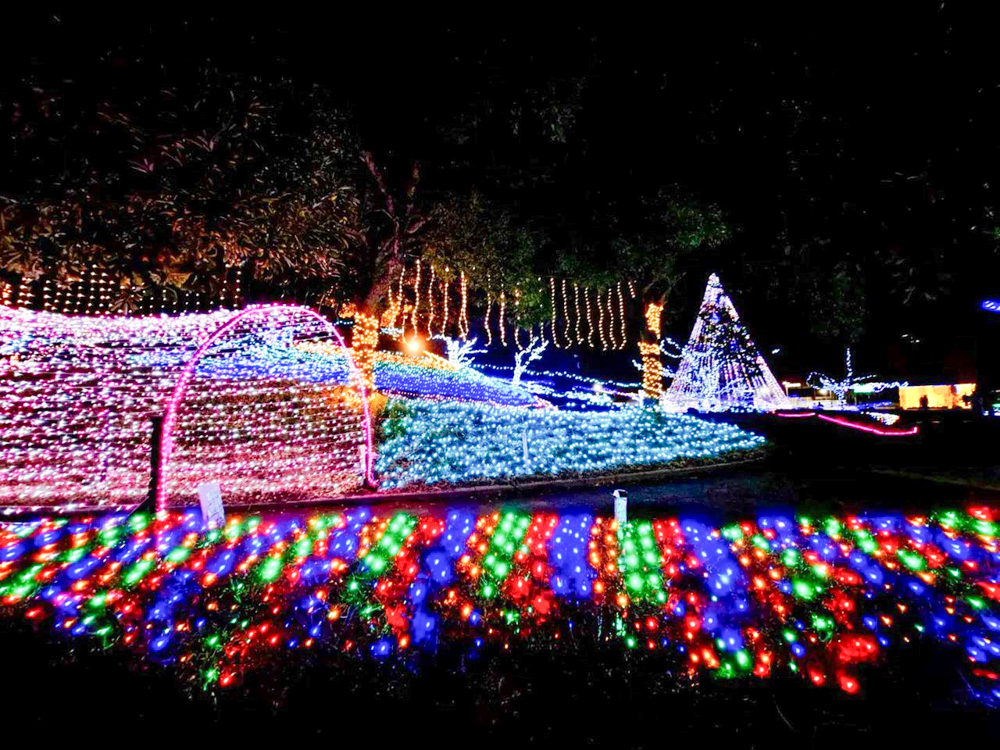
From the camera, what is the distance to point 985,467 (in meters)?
8.78

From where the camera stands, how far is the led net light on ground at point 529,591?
3.04m

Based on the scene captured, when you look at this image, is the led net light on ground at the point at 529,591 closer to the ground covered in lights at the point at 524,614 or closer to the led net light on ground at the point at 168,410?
the ground covered in lights at the point at 524,614

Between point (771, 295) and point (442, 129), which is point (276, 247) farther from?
point (771, 295)

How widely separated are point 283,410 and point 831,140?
9.81 metres

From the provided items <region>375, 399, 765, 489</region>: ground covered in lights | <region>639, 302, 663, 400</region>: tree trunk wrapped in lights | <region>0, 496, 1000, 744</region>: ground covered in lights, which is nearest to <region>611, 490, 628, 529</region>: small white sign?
<region>0, 496, 1000, 744</region>: ground covered in lights

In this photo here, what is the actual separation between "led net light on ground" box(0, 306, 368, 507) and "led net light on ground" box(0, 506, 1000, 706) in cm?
152

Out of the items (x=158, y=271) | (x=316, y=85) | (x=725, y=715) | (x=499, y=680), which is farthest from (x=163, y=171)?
(x=725, y=715)

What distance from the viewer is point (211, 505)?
497 centimetres

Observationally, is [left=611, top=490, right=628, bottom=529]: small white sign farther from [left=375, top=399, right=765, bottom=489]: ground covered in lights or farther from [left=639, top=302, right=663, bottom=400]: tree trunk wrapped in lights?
[left=639, top=302, right=663, bottom=400]: tree trunk wrapped in lights

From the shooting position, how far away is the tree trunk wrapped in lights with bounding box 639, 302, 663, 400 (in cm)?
1881

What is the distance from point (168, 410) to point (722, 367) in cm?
1739

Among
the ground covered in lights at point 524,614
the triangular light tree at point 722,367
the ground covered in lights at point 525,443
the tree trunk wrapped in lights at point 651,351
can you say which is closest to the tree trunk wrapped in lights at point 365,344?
the ground covered in lights at point 525,443

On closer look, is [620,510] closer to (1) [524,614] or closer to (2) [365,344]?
(1) [524,614]

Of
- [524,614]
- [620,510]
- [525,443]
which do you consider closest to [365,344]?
[525,443]
